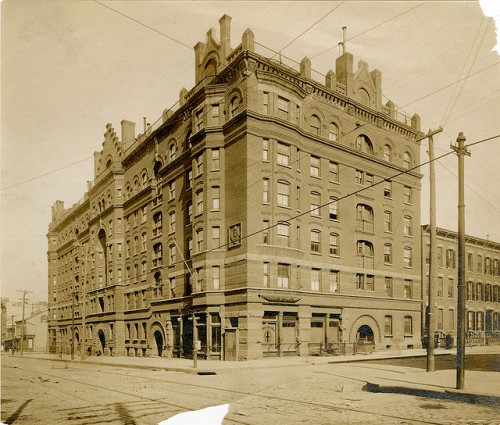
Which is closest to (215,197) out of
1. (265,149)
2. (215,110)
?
(265,149)

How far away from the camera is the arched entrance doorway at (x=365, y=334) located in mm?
37062

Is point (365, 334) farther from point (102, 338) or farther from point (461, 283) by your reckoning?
point (102, 338)

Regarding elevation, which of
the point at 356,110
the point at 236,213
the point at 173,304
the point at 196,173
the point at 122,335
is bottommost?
the point at 122,335

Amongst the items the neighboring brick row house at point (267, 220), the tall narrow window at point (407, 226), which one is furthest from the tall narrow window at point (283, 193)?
the tall narrow window at point (407, 226)

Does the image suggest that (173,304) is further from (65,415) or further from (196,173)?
(65,415)

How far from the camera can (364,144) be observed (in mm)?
39719

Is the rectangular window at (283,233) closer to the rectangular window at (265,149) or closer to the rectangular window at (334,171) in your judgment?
the rectangular window at (265,149)

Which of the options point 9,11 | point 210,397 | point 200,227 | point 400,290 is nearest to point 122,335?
point 200,227

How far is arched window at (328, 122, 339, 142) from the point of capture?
3678cm

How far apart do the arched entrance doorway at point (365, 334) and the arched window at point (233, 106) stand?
62.8 feet

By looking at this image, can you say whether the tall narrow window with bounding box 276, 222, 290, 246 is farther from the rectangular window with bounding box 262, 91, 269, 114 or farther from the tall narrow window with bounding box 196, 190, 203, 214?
the rectangular window with bounding box 262, 91, 269, 114

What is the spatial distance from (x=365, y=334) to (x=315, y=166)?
13931mm

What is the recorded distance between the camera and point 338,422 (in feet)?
33.8

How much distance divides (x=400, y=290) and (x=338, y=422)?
3223cm
